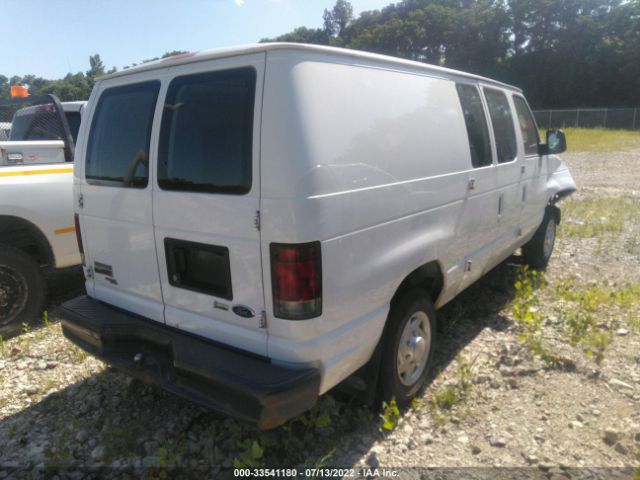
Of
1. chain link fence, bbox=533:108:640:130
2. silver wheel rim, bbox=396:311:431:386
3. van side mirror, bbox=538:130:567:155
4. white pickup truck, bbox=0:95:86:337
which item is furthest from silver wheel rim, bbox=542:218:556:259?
chain link fence, bbox=533:108:640:130

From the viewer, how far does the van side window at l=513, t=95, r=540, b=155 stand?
15.5 feet

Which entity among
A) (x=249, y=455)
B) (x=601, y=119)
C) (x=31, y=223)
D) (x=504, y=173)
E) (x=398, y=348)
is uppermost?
(x=504, y=173)

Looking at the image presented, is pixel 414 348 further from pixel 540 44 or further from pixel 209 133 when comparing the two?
pixel 540 44

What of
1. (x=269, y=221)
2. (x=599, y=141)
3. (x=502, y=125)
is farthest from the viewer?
(x=599, y=141)

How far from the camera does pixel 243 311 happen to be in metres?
2.39

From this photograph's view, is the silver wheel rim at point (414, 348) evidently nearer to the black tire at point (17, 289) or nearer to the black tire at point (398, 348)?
the black tire at point (398, 348)

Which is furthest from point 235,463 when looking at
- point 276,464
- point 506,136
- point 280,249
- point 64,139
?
point 64,139

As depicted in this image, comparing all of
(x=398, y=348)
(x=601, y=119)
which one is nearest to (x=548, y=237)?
(x=398, y=348)

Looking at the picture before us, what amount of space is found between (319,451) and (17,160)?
3942 millimetres

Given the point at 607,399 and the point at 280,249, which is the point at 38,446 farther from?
the point at 607,399

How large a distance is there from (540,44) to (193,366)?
2481 inches

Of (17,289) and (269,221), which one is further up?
(269,221)

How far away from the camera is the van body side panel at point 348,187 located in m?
2.15

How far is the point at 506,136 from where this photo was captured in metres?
4.27
